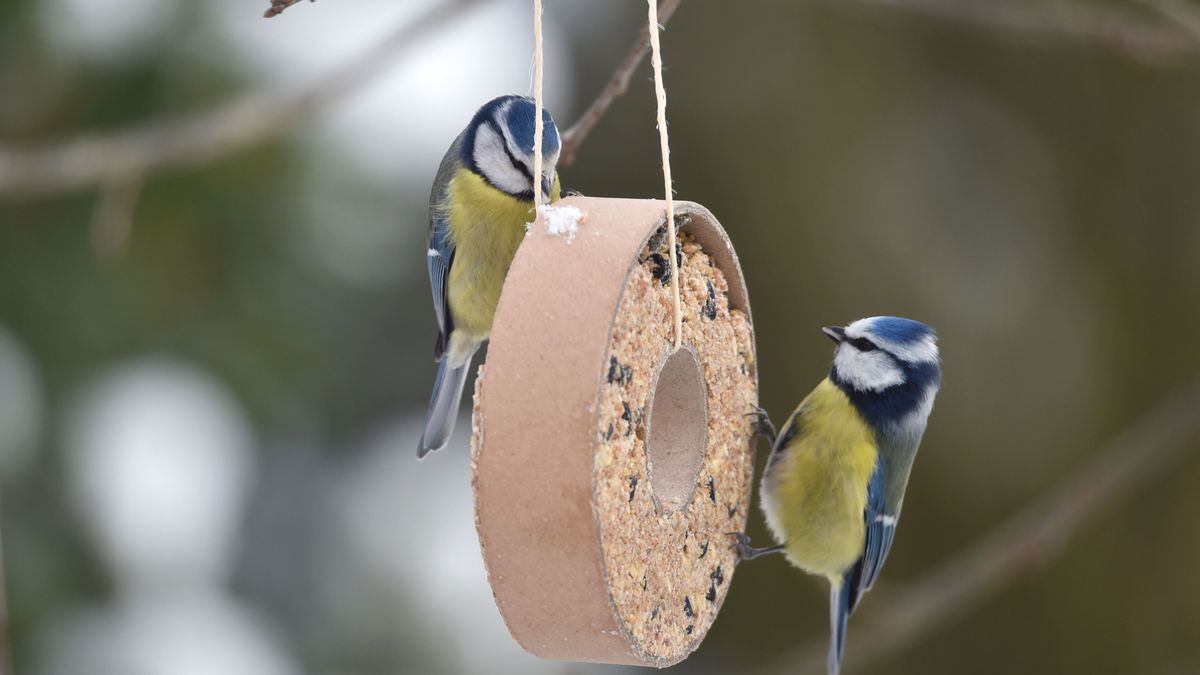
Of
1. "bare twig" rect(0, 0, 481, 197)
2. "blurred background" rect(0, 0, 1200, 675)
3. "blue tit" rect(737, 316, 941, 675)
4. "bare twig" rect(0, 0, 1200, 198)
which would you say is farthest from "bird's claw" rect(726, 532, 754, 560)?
"blurred background" rect(0, 0, 1200, 675)

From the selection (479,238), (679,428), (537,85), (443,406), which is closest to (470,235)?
(479,238)

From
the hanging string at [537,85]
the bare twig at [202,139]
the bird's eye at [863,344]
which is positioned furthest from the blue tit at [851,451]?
the bare twig at [202,139]

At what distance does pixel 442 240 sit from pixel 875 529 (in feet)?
2.95

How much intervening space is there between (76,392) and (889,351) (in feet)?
7.07

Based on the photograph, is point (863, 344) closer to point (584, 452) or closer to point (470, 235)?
point (470, 235)

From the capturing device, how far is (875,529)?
221cm

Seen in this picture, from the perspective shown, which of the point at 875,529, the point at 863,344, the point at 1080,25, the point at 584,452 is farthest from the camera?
the point at 1080,25

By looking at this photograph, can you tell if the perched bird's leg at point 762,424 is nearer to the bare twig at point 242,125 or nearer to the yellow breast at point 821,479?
the yellow breast at point 821,479

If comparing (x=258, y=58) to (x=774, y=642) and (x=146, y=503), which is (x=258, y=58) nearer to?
(x=146, y=503)

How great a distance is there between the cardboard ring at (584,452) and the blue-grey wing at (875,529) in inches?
25.1

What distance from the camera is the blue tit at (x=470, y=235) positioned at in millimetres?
1869

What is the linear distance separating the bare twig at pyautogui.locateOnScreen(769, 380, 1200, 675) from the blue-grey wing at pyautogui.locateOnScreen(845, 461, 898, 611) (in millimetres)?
697

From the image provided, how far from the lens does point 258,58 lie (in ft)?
10.7

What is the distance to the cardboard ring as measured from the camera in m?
1.35
